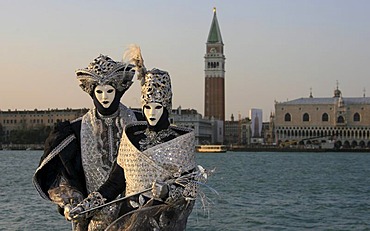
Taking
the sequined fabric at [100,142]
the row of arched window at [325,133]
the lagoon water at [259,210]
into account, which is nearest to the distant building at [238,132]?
the row of arched window at [325,133]

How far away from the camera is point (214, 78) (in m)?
93.5

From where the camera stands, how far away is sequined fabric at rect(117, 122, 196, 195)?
8.84ft

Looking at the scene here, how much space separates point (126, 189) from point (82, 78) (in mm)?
601

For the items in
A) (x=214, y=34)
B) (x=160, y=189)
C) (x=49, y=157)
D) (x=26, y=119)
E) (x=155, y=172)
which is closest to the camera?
(x=160, y=189)

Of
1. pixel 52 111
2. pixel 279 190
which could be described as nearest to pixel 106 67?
pixel 279 190

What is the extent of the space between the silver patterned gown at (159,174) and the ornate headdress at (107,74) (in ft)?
1.47

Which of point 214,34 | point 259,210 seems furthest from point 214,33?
point 259,210

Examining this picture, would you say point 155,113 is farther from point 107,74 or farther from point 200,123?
point 200,123

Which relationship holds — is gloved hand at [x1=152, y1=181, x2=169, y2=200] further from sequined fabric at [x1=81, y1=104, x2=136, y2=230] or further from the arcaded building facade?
the arcaded building facade

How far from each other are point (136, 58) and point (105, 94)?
0.22 meters

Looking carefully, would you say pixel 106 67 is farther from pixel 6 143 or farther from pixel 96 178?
pixel 6 143

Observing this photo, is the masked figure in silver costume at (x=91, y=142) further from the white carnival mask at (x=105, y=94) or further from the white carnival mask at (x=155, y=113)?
the white carnival mask at (x=155, y=113)

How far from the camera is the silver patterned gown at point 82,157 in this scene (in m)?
3.14

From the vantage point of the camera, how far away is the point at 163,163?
2705 mm
